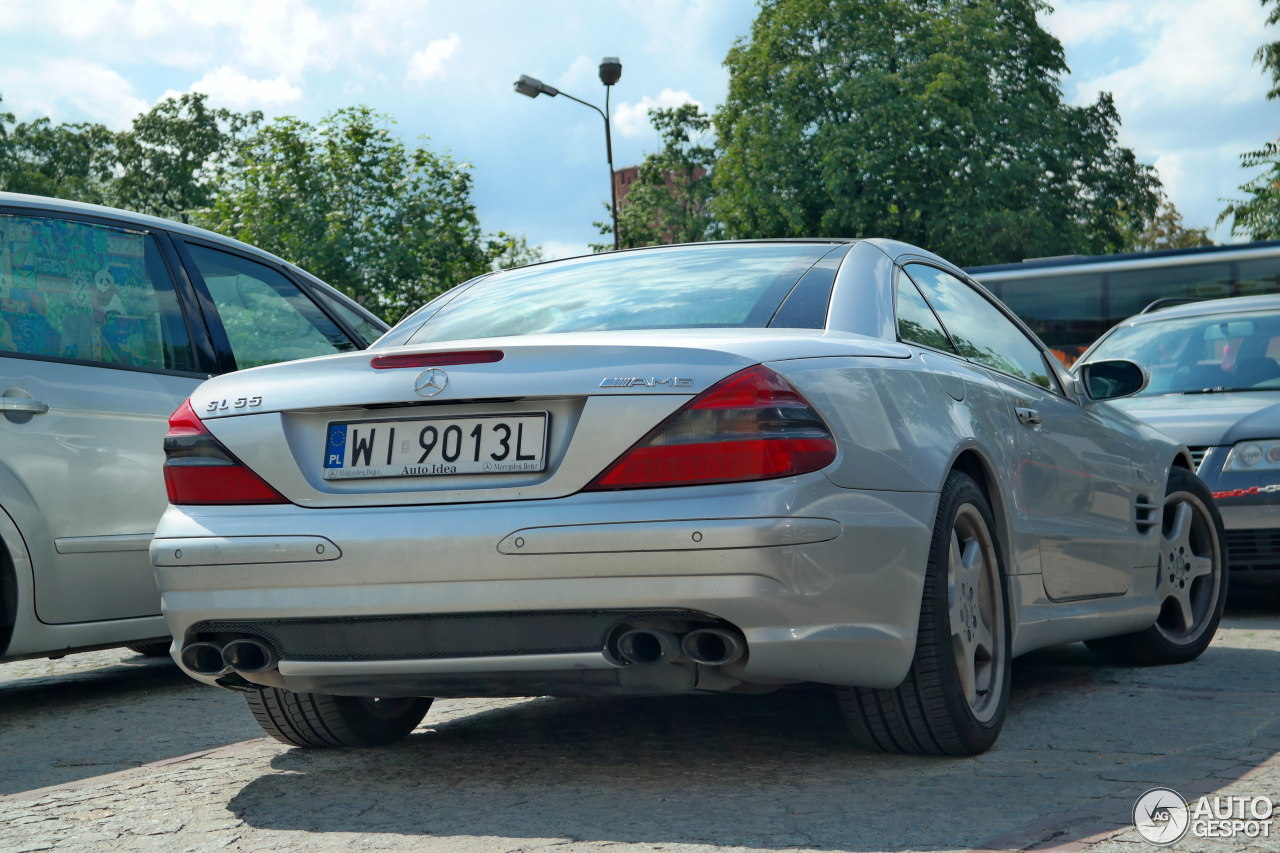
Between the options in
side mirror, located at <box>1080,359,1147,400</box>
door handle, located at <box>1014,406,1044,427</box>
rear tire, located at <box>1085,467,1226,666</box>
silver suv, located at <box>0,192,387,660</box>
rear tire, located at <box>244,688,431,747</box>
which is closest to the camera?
rear tire, located at <box>244,688,431,747</box>

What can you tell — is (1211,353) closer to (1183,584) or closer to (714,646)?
(1183,584)

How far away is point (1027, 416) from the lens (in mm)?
4992

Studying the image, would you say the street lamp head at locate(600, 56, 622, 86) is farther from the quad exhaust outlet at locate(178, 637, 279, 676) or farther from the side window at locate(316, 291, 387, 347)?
the quad exhaust outlet at locate(178, 637, 279, 676)

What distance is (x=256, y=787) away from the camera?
4.23 metres

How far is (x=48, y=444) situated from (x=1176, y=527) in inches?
167

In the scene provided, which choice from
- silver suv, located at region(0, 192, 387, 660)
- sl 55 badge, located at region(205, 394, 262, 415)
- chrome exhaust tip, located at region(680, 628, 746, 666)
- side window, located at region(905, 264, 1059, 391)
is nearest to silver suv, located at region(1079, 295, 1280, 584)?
side window, located at region(905, 264, 1059, 391)

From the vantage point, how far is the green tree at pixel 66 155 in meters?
61.6

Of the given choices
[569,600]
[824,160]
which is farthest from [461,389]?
[824,160]

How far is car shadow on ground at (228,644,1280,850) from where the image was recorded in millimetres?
3518

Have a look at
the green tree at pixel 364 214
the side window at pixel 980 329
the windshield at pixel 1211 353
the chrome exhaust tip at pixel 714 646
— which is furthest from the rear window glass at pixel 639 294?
the green tree at pixel 364 214

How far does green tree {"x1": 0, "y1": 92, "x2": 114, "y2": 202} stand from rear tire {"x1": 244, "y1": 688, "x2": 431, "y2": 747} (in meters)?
59.8

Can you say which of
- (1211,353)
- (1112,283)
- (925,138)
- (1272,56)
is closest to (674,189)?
(925,138)

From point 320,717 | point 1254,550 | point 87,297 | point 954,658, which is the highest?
point 87,297

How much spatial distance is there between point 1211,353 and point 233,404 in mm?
6279
